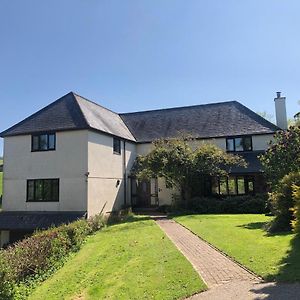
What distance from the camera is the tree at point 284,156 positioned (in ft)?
59.0

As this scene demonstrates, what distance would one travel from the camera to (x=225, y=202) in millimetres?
25484

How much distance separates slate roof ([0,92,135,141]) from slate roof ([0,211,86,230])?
18.9 feet

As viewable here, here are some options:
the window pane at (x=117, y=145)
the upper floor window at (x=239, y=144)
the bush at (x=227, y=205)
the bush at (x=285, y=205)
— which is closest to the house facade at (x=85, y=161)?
the upper floor window at (x=239, y=144)

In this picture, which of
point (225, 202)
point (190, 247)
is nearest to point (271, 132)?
point (225, 202)

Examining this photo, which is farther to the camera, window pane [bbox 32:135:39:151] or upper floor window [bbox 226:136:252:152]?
upper floor window [bbox 226:136:252:152]

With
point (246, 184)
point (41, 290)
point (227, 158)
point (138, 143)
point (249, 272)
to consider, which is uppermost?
point (138, 143)

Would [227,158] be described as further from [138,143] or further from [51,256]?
[51,256]

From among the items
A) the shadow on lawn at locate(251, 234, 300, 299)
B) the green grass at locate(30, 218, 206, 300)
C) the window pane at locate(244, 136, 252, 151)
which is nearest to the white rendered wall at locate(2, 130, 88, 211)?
the green grass at locate(30, 218, 206, 300)

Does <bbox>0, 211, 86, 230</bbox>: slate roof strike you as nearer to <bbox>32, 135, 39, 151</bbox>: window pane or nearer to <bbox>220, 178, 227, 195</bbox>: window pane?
<bbox>32, 135, 39, 151</bbox>: window pane

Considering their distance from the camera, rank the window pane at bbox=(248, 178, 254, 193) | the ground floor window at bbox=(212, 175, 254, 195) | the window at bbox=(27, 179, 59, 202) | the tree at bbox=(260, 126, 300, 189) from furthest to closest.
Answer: the ground floor window at bbox=(212, 175, 254, 195) → the window pane at bbox=(248, 178, 254, 193) → the window at bbox=(27, 179, 59, 202) → the tree at bbox=(260, 126, 300, 189)

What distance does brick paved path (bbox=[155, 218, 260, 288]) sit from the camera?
28.2 feet

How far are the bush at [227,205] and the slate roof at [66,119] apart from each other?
796 centimetres

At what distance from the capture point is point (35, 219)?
892 inches

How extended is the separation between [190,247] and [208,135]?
723 inches
